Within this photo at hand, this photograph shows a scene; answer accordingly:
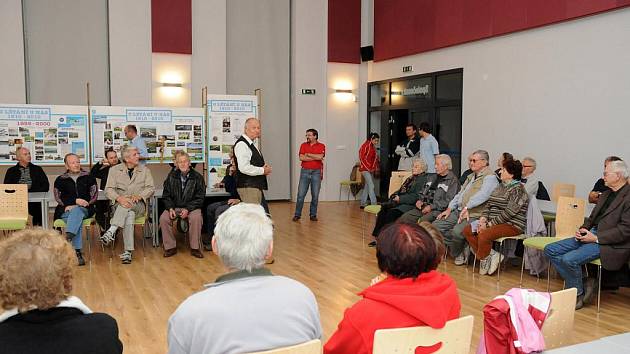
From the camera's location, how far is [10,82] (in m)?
10.2

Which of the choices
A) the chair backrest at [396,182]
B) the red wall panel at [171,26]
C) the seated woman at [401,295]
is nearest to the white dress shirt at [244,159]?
the chair backrest at [396,182]

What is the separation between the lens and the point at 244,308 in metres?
1.84

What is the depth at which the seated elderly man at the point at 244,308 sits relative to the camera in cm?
181

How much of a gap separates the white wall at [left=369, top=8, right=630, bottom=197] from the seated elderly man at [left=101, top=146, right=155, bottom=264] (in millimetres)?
5450

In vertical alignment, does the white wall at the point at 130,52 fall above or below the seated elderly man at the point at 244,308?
above

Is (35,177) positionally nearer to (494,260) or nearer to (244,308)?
(494,260)

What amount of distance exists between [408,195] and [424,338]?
537 centimetres

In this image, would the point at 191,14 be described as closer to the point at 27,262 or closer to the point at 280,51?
the point at 280,51

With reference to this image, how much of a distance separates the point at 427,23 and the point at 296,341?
970 cm

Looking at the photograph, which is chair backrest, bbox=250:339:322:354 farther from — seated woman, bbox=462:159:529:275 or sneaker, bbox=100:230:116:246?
sneaker, bbox=100:230:116:246

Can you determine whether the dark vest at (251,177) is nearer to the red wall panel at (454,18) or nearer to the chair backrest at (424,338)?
the chair backrest at (424,338)

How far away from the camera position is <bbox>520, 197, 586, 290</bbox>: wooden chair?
5.51m

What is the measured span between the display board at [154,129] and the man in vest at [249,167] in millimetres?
4179

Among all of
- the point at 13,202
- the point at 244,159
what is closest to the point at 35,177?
the point at 13,202
